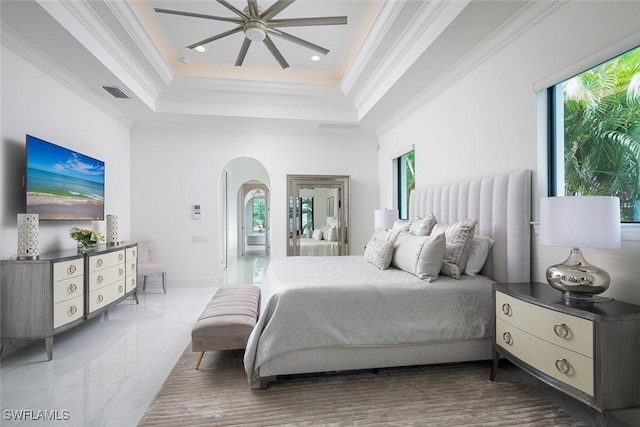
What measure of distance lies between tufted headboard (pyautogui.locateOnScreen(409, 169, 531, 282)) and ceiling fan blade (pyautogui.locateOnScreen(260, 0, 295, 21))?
221cm

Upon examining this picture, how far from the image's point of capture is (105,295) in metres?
3.36

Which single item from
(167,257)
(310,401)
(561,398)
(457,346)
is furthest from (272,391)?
(167,257)

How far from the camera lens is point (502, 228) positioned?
2.55m

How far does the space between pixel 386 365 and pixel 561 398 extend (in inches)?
43.2

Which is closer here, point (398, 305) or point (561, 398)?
point (561, 398)

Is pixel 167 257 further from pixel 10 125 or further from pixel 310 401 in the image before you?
pixel 310 401

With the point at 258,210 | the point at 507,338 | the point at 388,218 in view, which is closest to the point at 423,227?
the point at 507,338

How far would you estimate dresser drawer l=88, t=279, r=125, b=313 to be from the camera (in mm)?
3122

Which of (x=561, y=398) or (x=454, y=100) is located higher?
(x=454, y=100)

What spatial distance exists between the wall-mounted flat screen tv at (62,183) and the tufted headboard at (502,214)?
13.5ft

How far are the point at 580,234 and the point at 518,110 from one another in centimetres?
132

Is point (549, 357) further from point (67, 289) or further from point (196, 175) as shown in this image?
point (196, 175)

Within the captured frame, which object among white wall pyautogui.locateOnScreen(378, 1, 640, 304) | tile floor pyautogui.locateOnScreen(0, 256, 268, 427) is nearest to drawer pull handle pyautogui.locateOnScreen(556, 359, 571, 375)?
white wall pyautogui.locateOnScreen(378, 1, 640, 304)

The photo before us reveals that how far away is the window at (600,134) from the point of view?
1816mm
